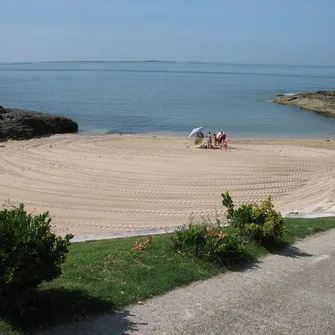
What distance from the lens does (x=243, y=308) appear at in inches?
227

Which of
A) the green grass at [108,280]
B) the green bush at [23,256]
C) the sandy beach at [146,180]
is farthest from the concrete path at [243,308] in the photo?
the sandy beach at [146,180]

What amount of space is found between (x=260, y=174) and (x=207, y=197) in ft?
14.1

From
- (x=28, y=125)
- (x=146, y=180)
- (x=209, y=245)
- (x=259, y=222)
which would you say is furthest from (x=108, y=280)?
(x=28, y=125)

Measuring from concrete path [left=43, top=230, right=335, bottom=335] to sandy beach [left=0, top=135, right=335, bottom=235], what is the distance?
6002 mm

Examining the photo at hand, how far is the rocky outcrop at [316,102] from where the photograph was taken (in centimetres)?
5328

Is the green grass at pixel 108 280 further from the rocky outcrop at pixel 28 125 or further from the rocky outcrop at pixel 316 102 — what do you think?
the rocky outcrop at pixel 316 102

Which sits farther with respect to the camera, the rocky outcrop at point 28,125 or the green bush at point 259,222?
the rocky outcrop at point 28,125

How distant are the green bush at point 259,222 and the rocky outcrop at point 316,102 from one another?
4499 centimetres

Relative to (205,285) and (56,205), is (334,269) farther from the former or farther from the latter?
(56,205)

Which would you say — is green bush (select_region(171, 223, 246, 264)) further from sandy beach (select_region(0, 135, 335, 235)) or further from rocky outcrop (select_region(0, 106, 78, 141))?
rocky outcrop (select_region(0, 106, 78, 141))

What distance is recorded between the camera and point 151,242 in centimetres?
768

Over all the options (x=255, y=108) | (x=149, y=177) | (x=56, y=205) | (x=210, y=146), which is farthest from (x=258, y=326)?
(x=255, y=108)

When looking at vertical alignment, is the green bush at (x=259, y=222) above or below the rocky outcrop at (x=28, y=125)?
above

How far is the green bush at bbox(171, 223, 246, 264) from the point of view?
23.4 feet
